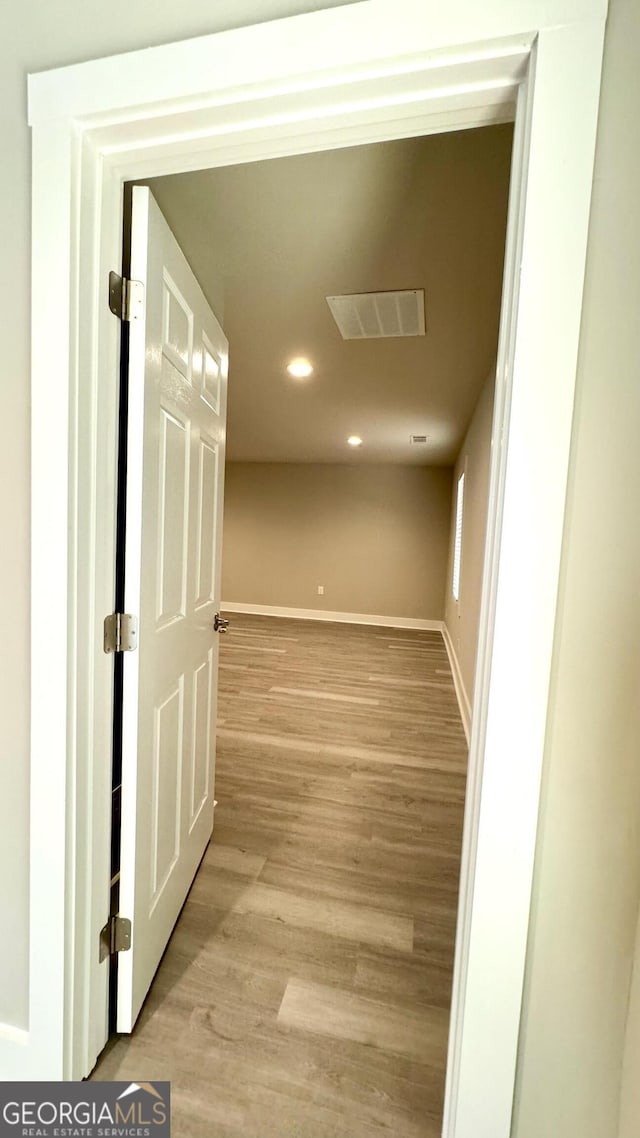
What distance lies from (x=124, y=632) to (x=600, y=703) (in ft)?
3.22

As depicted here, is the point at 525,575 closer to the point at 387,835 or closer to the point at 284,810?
the point at 387,835

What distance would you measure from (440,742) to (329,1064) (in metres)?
2.03

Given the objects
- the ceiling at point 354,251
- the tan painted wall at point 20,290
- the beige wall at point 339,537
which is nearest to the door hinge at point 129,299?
the tan painted wall at point 20,290

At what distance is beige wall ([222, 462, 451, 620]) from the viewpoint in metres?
6.79

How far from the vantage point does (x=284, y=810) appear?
2164 mm

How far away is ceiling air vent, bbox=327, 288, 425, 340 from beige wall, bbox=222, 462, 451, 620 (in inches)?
171

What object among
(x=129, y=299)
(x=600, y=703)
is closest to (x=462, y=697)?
(x=600, y=703)

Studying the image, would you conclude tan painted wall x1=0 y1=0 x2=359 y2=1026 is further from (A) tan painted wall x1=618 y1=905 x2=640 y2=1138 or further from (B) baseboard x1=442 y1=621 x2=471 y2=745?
(B) baseboard x1=442 y1=621 x2=471 y2=745

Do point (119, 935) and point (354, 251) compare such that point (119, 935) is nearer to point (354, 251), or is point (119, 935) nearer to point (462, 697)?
point (354, 251)

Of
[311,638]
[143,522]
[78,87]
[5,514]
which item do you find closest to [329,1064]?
[143,522]

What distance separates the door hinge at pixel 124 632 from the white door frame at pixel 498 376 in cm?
4

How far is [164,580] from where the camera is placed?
4.02 ft

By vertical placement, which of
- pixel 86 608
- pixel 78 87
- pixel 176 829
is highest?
pixel 78 87

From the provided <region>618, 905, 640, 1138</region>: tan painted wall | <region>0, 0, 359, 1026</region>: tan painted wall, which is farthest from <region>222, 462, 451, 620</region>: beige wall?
<region>618, 905, 640, 1138</region>: tan painted wall
